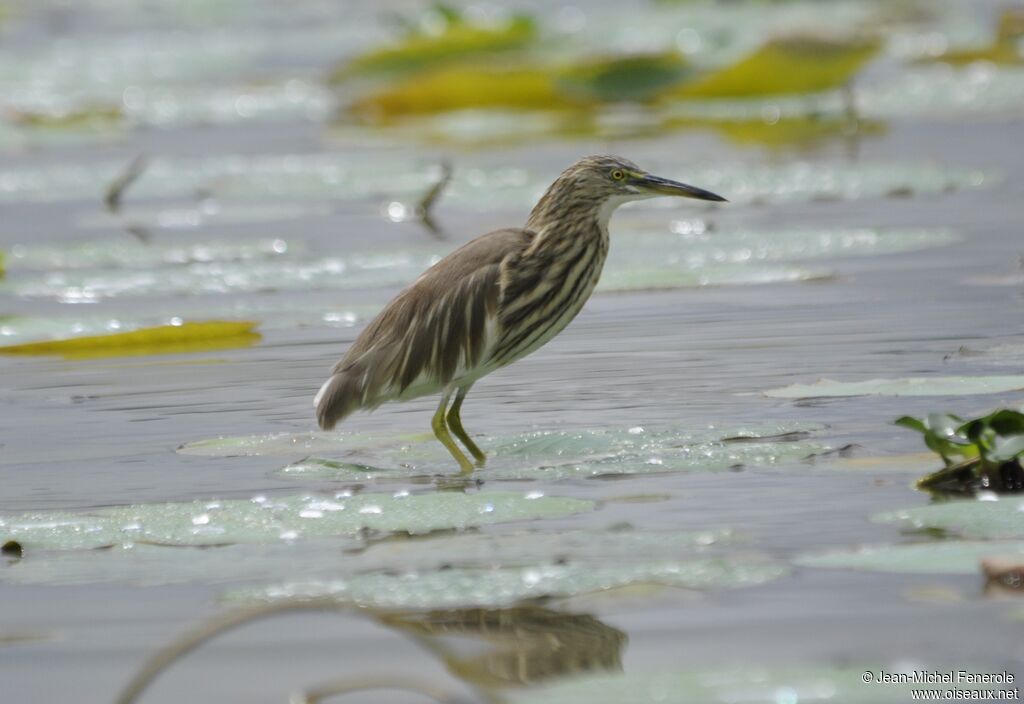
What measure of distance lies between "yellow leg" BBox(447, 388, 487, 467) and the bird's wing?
10cm

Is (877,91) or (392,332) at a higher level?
(877,91)

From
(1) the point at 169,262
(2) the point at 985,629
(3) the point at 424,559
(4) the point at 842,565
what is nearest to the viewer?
(2) the point at 985,629

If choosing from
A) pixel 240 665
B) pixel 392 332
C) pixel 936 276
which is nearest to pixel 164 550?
pixel 240 665

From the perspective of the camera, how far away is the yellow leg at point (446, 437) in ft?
23.0

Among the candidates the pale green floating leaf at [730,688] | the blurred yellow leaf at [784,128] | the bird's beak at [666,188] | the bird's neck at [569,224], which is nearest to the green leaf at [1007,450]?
the pale green floating leaf at [730,688]

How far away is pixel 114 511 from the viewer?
630 cm

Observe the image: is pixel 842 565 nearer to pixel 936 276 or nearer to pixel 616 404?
pixel 616 404

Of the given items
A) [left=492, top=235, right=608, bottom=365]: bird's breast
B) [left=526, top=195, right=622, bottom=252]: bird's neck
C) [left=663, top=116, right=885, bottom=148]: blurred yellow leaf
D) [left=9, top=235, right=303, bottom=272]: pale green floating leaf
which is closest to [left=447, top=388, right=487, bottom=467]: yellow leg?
[left=492, top=235, right=608, bottom=365]: bird's breast

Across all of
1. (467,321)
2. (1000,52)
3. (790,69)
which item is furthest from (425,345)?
(1000,52)

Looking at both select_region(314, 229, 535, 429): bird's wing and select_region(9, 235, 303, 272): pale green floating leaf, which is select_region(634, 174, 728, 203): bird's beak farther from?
select_region(9, 235, 303, 272): pale green floating leaf

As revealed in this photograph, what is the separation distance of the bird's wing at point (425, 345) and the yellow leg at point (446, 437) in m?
0.12

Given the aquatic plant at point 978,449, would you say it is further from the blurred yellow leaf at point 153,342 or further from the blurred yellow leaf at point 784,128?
the blurred yellow leaf at point 784,128

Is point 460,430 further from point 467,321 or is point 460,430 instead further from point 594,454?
point 594,454

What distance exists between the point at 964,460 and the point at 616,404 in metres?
2.08
